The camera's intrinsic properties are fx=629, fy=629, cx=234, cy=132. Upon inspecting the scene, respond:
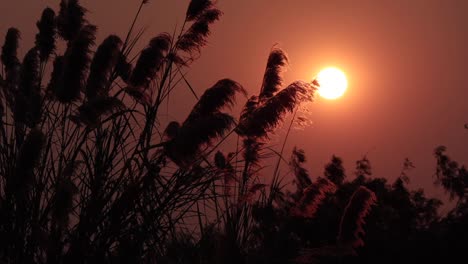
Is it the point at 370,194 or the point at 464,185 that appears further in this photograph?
the point at 464,185

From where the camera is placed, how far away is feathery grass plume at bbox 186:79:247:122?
6043mm

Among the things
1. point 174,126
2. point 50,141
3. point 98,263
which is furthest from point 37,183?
point 174,126

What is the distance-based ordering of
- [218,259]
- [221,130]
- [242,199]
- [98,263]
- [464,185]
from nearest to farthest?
[221,130] < [98,263] < [218,259] < [242,199] < [464,185]

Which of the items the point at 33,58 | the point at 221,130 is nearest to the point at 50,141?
the point at 33,58

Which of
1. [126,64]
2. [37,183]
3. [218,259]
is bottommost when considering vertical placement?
[218,259]

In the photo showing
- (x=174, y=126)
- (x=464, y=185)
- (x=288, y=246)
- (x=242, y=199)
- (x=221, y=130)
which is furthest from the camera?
(x=464, y=185)

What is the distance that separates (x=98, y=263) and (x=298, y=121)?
10.3 ft

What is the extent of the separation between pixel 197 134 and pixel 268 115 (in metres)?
1.03

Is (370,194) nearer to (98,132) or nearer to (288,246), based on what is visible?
(98,132)

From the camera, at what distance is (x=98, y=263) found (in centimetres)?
584

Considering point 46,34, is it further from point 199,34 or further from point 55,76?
point 199,34

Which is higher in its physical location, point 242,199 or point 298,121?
point 298,121

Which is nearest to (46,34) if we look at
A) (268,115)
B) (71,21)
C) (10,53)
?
(71,21)

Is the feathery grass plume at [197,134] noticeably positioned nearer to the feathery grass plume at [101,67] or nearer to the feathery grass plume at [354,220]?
the feathery grass plume at [101,67]
